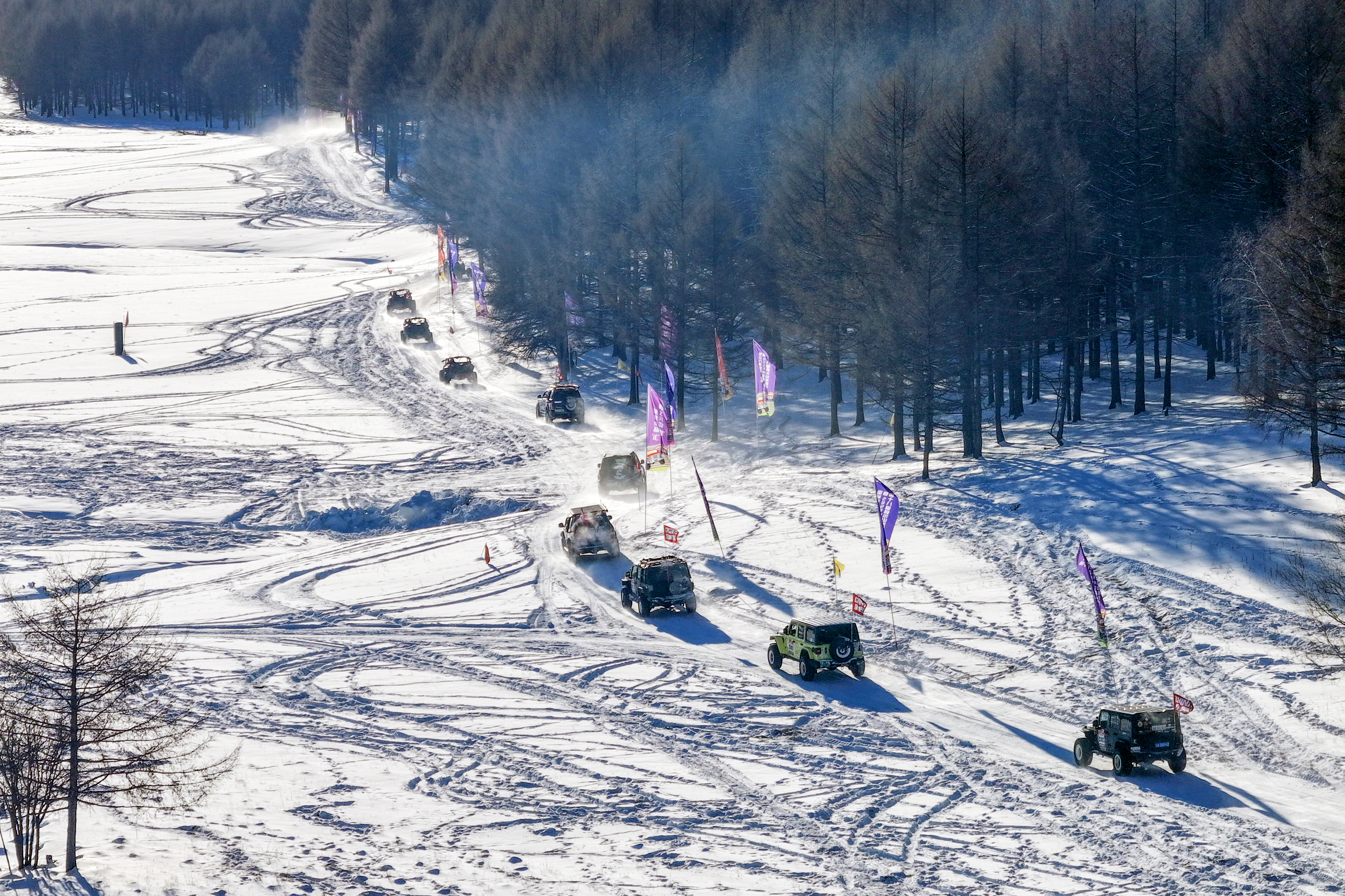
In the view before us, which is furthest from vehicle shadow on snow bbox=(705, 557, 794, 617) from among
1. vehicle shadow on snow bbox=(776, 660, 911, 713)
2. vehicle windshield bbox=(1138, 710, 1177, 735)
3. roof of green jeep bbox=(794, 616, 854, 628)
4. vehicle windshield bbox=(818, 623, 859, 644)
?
vehicle windshield bbox=(1138, 710, 1177, 735)

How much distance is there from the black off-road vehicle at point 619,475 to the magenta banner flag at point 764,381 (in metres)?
4.53

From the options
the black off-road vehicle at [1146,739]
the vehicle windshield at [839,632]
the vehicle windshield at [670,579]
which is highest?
the vehicle windshield at [670,579]

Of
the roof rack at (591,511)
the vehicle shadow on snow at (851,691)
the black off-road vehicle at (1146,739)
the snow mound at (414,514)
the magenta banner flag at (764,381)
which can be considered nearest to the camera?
the black off-road vehicle at (1146,739)

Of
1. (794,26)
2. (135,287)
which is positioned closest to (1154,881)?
(794,26)

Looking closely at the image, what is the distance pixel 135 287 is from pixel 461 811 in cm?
6966

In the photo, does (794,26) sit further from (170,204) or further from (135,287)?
(170,204)

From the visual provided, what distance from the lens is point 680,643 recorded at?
30.2m

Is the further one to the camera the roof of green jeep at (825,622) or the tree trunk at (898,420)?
the tree trunk at (898,420)

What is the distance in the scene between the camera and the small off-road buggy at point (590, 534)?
3641 centimetres

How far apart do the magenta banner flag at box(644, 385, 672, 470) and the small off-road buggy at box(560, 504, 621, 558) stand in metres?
4.47

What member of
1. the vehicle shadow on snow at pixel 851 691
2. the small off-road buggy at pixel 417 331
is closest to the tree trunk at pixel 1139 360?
the vehicle shadow on snow at pixel 851 691

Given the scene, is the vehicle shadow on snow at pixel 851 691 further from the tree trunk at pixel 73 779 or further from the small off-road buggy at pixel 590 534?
the tree trunk at pixel 73 779

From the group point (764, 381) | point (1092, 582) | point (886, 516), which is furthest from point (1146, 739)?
point (764, 381)

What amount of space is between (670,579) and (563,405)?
2475 centimetres
